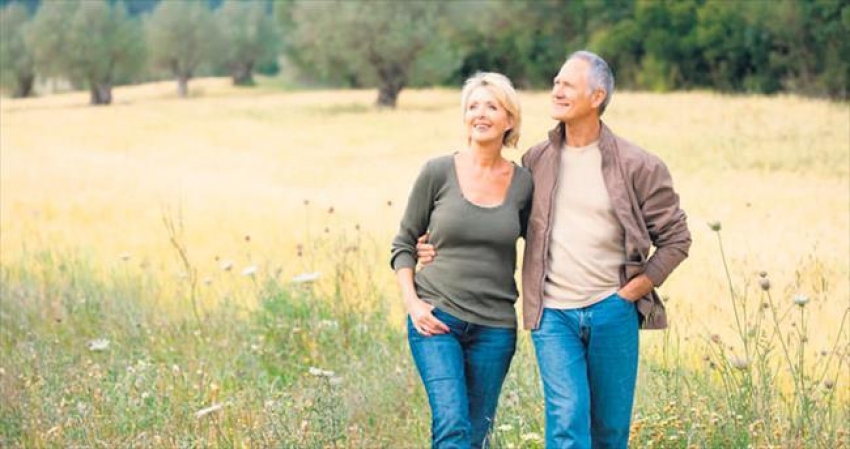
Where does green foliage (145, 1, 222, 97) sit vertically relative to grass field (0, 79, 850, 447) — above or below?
Answer: above

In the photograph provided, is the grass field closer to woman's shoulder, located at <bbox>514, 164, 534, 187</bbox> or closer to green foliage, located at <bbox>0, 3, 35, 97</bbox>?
green foliage, located at <bbox>0, 3, 35, 97</bbox>

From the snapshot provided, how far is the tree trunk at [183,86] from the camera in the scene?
5657 cm

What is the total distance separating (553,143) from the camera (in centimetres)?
496

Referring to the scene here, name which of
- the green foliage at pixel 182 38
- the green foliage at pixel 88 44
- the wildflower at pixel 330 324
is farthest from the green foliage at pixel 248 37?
the wildflower at pixel 330 324

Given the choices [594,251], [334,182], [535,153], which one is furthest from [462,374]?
[334,182]

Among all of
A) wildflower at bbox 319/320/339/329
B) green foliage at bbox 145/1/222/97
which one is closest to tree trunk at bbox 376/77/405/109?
green foliage at bbox 145/1/222/97

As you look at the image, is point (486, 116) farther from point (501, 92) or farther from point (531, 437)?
point (531, 437)

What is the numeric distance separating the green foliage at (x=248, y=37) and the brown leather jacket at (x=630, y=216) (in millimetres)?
64997

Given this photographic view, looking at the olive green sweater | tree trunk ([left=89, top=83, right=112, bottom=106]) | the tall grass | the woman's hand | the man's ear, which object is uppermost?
the man's ear

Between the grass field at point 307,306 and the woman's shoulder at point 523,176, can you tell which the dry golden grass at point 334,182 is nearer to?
the grass field at point 307,306

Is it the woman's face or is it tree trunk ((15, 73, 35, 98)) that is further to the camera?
tree trunk ((15, 73, 35, 98))

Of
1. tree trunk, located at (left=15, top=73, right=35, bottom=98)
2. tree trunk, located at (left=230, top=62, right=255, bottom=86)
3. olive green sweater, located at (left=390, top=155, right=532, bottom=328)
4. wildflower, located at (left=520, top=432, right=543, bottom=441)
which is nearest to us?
olive green sweater, located at (left=390, top=155, right=532, bottom=328)

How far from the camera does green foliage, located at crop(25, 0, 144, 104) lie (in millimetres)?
27625

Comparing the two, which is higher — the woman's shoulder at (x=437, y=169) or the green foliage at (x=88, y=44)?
the green foliage at (x=88, y=44)
